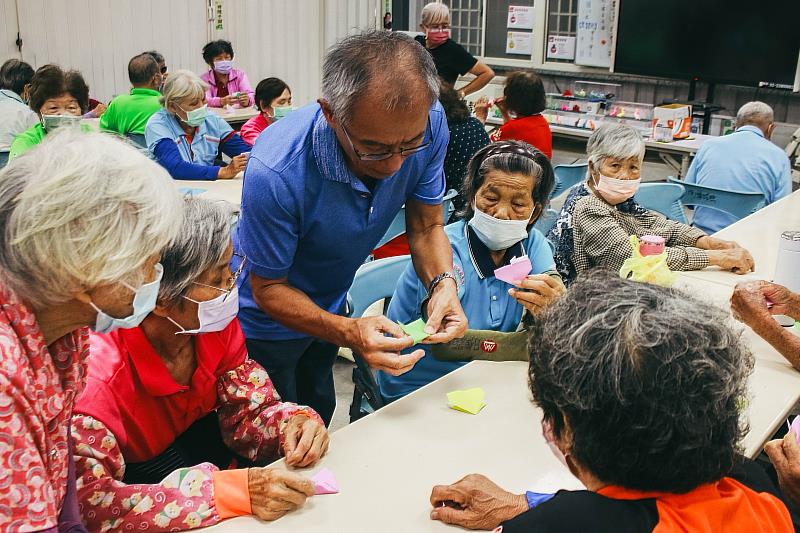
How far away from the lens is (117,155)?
1188 mm

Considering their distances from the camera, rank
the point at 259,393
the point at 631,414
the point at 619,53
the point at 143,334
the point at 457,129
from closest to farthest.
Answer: the point at 631,414, the point at 143,334, the point at 259,393, the point at 457,129, the point at 619,53

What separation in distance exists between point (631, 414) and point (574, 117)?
6711 mm

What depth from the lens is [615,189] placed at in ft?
10.9

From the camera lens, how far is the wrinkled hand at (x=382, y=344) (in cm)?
187

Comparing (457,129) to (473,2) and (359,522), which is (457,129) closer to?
(359,522)

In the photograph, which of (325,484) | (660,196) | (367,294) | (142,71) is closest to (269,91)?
(142,71)

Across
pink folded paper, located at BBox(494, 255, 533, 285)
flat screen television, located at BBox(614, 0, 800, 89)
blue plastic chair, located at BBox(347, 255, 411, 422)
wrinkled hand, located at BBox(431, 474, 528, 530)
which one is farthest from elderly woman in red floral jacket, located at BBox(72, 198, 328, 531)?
flat screen television, located at BBox(614, 0, 800, 89)

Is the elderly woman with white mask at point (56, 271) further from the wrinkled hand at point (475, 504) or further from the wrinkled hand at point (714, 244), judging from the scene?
the wrinkled hand at point (714, 244)

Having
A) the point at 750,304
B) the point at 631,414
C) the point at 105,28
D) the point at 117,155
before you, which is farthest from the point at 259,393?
the point at 105,28

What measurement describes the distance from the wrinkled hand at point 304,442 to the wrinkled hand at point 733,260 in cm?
212

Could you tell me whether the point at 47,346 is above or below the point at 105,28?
below

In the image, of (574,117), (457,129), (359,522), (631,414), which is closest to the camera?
(631,414)

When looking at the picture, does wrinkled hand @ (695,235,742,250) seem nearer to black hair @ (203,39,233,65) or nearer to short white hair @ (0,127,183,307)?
short white hair @ (0,127,183,307)

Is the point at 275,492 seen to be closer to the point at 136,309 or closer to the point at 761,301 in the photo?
the point at 136,309
